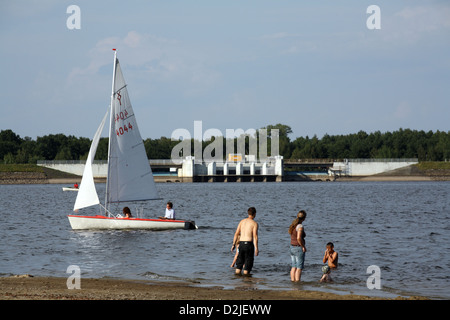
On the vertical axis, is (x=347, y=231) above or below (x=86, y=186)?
below

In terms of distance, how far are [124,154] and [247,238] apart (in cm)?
2255

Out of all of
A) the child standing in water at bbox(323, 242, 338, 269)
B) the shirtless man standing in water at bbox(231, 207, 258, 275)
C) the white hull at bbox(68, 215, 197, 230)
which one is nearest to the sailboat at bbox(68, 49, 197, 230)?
the white hull at bbox(68, 215, 197, 230)

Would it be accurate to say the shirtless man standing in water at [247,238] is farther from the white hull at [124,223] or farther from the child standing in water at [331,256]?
the white hull at [124,223]

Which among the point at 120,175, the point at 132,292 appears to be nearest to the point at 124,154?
the point at 120,175

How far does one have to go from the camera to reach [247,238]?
23.5m

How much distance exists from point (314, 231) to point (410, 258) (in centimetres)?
1541

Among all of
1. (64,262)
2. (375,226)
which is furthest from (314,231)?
(64,262)

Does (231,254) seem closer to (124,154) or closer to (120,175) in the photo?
(120,175)

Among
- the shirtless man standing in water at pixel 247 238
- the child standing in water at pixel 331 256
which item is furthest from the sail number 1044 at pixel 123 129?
the shirtless man standing in water at pixel 247 238

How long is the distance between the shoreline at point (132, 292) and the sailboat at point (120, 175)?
18.7 meters

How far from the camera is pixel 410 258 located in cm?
3225

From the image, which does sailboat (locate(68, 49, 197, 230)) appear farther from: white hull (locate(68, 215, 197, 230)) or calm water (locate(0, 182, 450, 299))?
calm water (locate(0, 182, 450, 299))

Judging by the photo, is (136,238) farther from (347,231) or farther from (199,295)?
(199,295)
